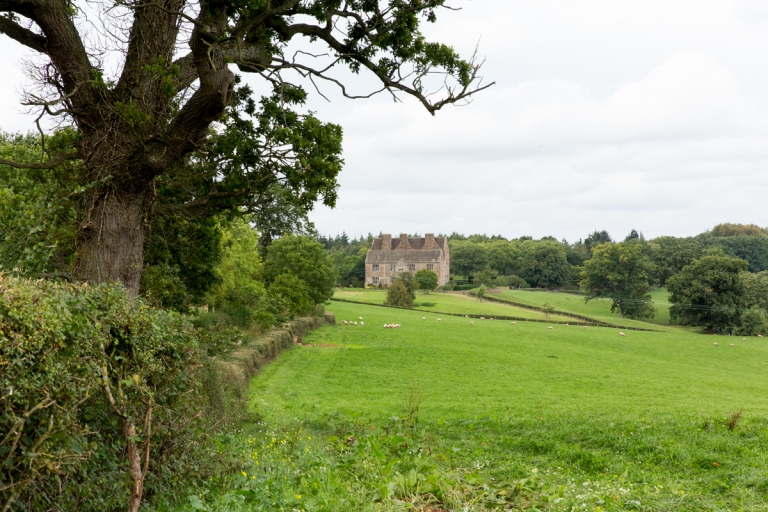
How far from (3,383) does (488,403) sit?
1797 cm

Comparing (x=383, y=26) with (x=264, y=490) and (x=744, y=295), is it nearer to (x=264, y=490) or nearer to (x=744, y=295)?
(x=264, y=490)

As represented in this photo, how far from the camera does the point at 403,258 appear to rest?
11644 centimetres

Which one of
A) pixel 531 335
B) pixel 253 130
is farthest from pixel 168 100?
pixel 531 335

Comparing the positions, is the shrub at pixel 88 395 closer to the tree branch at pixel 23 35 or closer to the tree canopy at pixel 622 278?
the tree branch at pixel 23 35

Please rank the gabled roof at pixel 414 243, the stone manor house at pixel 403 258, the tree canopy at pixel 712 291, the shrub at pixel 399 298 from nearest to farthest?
1. the tree canopy at pixel 712 291
2. the shrub at pixel 399 298
3. the stone manor house at pixel 403 258
4. the gabled roof at pixel 414 243

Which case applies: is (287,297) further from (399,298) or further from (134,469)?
(399,298)

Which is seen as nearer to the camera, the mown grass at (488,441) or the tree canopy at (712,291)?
the mown grass at (488,441)

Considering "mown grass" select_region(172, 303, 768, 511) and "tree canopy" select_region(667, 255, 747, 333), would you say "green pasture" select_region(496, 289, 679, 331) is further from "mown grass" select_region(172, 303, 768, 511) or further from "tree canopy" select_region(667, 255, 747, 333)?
"mown grass" select_region(172, 303, 768, 511)

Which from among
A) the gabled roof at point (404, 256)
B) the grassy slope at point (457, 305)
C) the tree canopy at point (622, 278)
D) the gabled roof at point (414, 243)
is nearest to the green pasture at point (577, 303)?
the tree canopy at point (622, 278)

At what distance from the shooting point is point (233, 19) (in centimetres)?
1138

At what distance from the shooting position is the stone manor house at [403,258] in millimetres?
114875

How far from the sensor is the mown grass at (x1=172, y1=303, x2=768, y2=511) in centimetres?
729

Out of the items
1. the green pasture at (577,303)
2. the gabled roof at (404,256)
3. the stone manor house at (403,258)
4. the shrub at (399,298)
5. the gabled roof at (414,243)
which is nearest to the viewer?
the shrub at (399,298)

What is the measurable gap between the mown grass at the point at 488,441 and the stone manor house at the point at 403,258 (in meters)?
82.4
